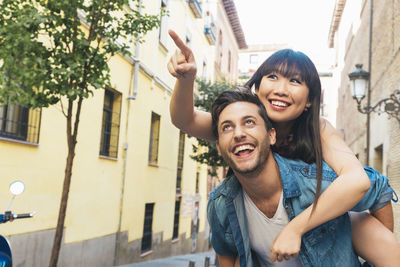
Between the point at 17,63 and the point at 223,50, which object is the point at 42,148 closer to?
the point at 17,63

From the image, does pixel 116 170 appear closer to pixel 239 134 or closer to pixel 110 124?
pixel 110 124

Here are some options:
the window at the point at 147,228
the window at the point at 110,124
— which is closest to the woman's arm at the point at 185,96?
the window at the point at 110,124

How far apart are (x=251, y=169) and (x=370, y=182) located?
613mm

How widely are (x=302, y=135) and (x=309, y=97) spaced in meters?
0.23

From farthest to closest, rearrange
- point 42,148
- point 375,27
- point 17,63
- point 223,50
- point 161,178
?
point 223,50 < point 161,178 < point 375,27 < point 42,148 < point 17,63

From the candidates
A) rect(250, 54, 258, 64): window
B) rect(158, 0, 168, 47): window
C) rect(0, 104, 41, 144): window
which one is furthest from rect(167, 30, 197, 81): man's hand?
rect(250, 54, 258, 64): window

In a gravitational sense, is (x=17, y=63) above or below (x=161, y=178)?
above

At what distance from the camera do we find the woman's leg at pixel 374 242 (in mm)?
2367

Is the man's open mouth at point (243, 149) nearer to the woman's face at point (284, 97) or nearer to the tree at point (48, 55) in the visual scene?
the woman's face at point (284, 97)

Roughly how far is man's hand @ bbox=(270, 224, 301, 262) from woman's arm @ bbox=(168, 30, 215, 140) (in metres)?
0.78

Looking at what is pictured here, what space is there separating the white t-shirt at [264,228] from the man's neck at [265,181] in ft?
0.24

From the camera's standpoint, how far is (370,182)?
2320 mm

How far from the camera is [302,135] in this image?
2.62 m

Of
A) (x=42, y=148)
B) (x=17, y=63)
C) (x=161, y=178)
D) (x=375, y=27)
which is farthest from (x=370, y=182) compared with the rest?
(x=161, y=178)
